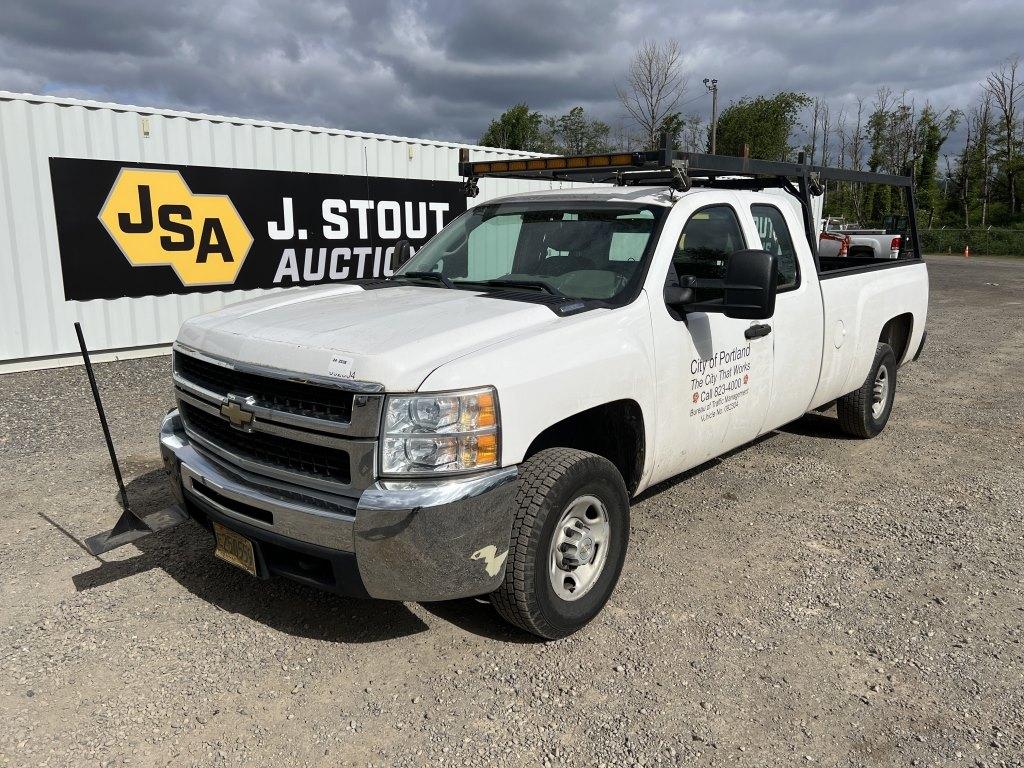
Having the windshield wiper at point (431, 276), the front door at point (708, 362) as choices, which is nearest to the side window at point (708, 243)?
the front door at point (708, 362)

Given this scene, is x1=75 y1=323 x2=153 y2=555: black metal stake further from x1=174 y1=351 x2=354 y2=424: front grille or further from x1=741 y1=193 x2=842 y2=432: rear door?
x1=741 y1=193 x2=842 y2=432: rear door

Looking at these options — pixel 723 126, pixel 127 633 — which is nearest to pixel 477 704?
pixel 127 633

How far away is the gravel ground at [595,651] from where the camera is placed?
279 centimetres

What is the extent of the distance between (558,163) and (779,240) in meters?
1.50

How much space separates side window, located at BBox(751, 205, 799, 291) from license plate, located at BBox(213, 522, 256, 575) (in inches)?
132

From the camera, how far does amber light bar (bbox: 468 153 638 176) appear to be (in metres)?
4.12

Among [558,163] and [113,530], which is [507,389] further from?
[558,163]

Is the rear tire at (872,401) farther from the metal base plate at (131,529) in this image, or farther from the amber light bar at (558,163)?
the metal base plate at (131,529)

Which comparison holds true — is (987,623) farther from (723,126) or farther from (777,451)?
(723,126)

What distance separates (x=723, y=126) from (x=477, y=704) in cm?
4720

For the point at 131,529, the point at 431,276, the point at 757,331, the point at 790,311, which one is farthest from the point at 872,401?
the point at 131,529

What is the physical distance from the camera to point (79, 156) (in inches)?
360

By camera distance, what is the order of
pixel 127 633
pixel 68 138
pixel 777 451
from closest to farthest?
pixel 127 633, pixel 777 451, pixel 68 138

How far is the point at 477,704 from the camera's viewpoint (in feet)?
9.89
